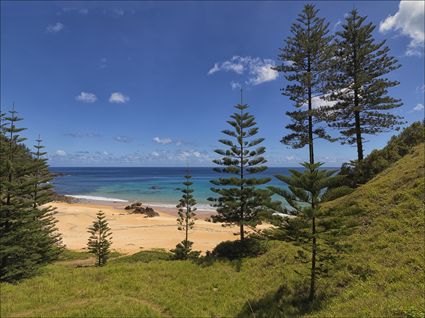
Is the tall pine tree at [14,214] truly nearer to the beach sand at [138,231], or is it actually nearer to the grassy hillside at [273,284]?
the grassy hillside at [273,284]

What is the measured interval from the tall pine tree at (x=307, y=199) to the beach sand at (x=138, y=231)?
15.2 m

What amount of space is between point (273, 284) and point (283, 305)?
1.63m

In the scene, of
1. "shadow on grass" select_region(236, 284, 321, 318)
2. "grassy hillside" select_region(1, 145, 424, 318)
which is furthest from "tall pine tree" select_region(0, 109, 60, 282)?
"shadow on grass" select_region(236, 284, 321, 318)

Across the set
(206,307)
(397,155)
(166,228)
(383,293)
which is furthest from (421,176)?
(166,228)

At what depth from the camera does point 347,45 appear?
1947 cm

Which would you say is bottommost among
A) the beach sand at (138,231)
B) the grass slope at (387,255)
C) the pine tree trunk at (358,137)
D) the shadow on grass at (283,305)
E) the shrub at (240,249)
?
the beach sand at (138,231)

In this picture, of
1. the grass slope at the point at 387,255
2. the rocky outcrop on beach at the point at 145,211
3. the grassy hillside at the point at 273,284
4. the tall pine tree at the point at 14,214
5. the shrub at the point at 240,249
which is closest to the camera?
the grass slope at the point at 387,255

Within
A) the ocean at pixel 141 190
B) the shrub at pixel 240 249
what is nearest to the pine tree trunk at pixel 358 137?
the ocean at pixel 141 190

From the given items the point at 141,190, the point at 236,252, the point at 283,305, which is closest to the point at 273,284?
the point at 283,305

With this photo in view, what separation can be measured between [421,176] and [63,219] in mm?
39205

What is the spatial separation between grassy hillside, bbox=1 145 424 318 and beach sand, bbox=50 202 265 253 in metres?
11.7

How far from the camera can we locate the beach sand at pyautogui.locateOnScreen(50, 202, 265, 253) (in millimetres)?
24844

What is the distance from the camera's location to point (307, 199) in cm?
752

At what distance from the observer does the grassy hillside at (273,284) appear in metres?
6.72
